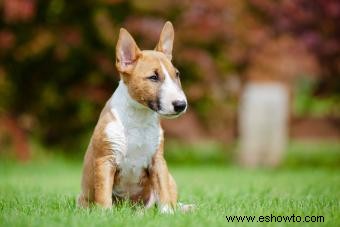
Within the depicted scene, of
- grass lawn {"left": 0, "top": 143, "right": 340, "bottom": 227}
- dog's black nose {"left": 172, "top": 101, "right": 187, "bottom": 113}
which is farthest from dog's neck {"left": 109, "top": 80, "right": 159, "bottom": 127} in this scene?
grass lawn {"left": 0, "top": 143, "right": 340, "bottom": 227}

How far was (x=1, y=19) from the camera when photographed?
44.4 ft

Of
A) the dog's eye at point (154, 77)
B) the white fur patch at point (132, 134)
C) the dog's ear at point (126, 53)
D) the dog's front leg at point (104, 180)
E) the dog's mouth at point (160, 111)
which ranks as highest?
the dog's ear at point (126, 53)

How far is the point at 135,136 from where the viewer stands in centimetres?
588

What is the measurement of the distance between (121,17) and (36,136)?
9.27ft

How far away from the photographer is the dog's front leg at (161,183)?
229 inches

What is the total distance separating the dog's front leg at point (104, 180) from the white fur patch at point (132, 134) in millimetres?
99

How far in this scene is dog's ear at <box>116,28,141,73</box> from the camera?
595cm

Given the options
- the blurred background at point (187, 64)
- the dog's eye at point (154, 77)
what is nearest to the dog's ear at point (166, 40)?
the dog's eye at point (154, 77)

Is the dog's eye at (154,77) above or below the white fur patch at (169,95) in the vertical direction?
above

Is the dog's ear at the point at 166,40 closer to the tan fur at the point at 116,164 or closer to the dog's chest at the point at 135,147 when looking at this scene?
the tan fur at the point at 116,164

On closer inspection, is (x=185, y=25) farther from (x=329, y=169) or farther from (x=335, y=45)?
(x=329, y=169)

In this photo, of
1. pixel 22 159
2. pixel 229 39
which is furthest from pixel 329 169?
pixel 22 159

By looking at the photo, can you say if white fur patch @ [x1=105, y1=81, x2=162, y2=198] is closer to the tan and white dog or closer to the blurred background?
the tan and white dog

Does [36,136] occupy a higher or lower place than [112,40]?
lower
